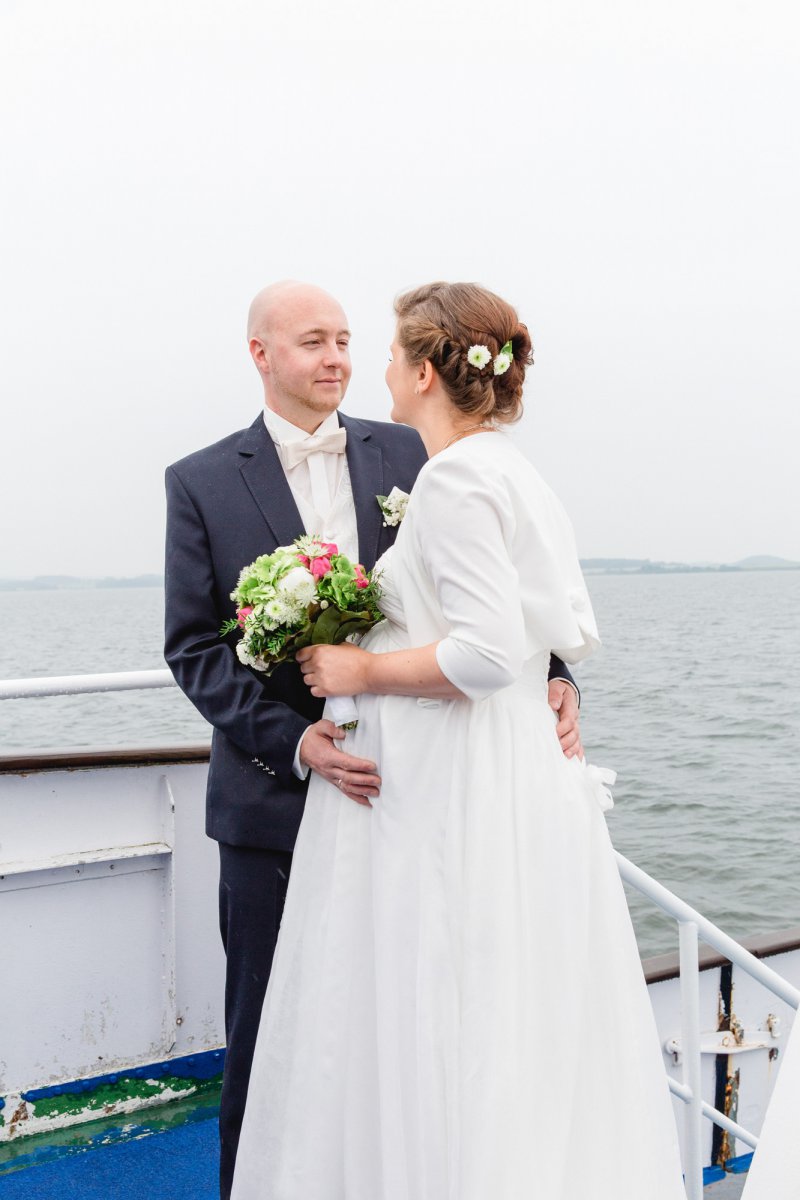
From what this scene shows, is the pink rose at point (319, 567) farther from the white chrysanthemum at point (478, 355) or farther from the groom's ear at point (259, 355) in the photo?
the groom's ear at point (259, 355)

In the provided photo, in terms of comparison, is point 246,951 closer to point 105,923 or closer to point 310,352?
Answer: point 105,923

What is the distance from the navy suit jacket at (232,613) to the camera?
2.20m

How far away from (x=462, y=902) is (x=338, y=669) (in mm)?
477

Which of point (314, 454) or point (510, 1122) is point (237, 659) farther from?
point (510, 1122)

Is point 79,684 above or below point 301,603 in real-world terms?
below

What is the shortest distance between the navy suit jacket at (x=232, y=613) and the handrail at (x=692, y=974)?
0.50 meters

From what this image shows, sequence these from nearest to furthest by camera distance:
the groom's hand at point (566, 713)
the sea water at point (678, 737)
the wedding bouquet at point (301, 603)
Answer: the wedding bouquet at point (301, 603)
the groom's hand at point (566, 713)
the sea water at point (678, 737)

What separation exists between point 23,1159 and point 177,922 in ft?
2.34

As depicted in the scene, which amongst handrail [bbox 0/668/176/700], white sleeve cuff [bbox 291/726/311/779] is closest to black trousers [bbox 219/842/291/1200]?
white sleeve cuff [bbox 291/726/311/779]

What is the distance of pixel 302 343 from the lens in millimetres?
2348

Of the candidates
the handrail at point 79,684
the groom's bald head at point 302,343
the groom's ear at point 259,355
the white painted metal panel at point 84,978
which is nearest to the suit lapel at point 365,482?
the groom's bald head at point 302,343

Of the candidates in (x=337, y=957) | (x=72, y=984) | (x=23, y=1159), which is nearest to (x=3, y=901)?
(x=72, y=984)

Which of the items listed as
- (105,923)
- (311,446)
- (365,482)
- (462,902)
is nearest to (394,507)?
(365,482)

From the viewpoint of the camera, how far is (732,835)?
13703 mm
